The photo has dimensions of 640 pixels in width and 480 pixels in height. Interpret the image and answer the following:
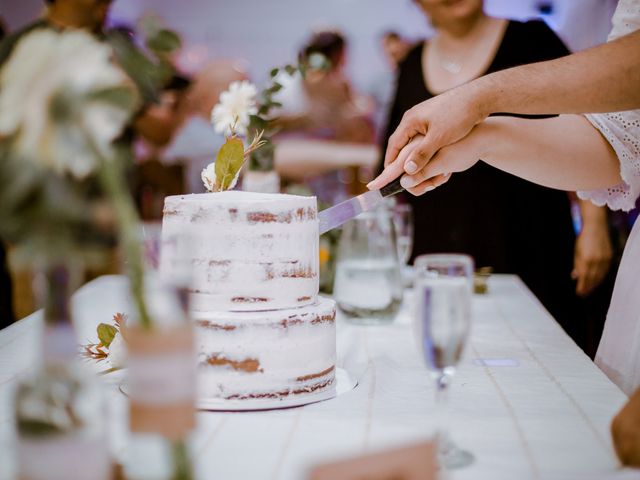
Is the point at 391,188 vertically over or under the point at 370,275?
over

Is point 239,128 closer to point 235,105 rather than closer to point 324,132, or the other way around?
point 235,105

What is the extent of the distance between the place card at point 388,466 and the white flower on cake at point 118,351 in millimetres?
731

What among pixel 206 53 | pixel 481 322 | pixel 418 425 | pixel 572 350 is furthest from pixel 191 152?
pixel 418 425

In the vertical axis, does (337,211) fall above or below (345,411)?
A: above

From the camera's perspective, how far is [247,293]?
3.90 ft

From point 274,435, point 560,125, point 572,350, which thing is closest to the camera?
point 274,435

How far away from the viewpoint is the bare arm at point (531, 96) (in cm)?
136

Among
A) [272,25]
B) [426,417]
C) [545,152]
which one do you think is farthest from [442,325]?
[272,25]

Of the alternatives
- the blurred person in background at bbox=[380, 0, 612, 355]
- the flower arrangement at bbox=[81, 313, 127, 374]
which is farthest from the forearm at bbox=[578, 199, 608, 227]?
the flower arrangement at bbox=[81, 313, 127, 374]

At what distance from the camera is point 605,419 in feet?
3.64

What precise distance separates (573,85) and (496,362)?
20.1 inches

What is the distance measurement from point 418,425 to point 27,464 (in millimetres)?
580

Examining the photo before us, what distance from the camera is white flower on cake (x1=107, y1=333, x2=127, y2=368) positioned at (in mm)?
1339

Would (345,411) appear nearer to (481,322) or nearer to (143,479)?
(143,479)
